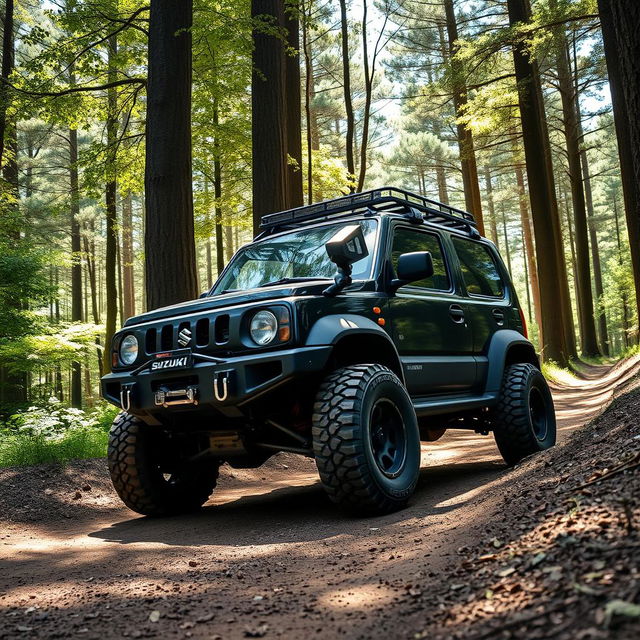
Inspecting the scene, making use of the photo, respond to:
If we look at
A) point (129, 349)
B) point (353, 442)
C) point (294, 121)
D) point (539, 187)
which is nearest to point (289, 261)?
point (129, 349)

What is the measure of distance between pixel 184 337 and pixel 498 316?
3.70 metres

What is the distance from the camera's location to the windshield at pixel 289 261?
548 centimetres

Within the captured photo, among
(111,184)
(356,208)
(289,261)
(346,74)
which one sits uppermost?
(346,74)

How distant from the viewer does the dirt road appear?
264 centimetres

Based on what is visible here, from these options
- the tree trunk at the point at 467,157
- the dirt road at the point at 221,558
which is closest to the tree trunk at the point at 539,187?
the tree trunk at the point at 467,157

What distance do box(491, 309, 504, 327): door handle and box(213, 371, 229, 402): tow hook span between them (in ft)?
11.6

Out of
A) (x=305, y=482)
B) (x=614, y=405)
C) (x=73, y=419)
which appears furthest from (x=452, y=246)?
(x=73, y=419)

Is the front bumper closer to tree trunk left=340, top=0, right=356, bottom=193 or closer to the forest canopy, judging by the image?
the forest canopy

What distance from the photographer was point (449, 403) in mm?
5652

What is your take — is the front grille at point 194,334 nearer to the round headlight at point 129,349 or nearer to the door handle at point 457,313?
the round headlight at point 129,349

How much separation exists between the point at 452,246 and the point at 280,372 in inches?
121

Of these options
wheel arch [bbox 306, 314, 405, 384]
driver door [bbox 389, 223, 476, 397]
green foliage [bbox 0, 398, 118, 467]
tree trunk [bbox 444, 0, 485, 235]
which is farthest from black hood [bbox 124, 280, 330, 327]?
tree trunk [bbox 444, 0, 485, 235]

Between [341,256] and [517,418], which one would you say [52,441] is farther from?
[517,418]

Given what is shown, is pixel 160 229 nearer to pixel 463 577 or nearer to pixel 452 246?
pixel 452 246
